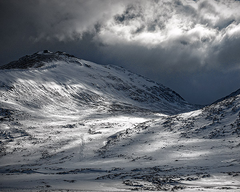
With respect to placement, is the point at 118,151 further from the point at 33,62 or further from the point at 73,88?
the point at 33,62

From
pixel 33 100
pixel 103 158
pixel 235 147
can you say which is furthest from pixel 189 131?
pixel 33 100

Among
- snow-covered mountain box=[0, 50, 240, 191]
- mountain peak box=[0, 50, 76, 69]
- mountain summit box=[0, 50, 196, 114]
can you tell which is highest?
mountain peak box=[0, 50, 76, 69]

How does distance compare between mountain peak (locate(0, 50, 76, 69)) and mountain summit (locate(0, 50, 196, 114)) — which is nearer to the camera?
mountain summit (locate(0, 50, 196, 114))

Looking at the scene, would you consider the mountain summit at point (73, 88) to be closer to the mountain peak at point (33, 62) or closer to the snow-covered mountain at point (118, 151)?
the snow-covered mountain at point (118, 151)

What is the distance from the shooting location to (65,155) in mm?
20891

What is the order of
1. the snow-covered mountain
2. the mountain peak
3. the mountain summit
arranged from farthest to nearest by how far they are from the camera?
the mountain peak → the mountain summit → the snow-covered mountain

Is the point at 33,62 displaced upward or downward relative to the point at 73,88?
upward

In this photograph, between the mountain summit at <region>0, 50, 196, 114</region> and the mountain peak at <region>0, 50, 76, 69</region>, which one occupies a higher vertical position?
the mountain peak at <region>0, 50, 76, 69</region>

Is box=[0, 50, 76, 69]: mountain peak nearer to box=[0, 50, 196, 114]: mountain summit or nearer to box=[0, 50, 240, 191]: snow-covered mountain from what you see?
box=[0, 50, 196, 114]: mountain summit

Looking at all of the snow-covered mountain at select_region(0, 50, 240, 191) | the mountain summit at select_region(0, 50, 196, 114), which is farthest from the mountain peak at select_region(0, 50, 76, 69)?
the snow-covered mountain at select_region(0, 50, 240, 191)

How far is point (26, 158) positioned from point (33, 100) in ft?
99.9

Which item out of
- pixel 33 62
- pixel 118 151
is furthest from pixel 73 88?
pixel 118 151

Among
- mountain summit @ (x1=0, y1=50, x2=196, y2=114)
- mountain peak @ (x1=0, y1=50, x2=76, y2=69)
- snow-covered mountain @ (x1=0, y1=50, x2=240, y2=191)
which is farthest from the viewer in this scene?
mountain peak @ (x1=0, y1=50, x2=76, y2=69)

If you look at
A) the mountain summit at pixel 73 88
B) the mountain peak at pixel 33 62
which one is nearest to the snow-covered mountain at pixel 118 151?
the mountain summit at pixel 73 88
